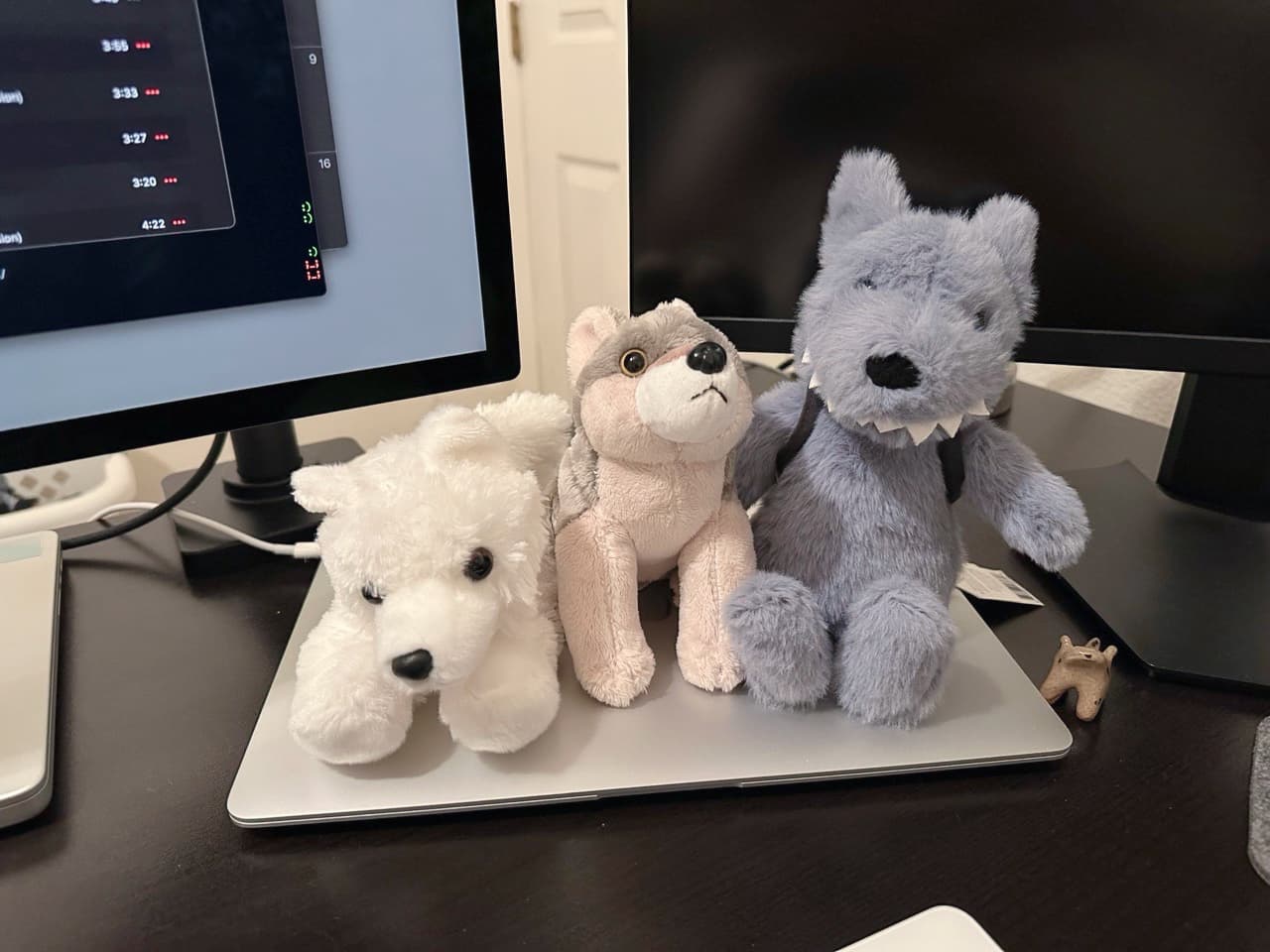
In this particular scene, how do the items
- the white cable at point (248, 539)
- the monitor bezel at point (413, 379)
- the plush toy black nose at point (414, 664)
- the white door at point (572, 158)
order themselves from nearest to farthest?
the plush toy black nose at point (414, 664) → the monitor bezel at point (413, 379) → the white cable at point (248, 539) → the white door at point (572, 158)

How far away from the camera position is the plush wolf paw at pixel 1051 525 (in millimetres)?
403

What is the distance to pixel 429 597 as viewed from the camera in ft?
1.10

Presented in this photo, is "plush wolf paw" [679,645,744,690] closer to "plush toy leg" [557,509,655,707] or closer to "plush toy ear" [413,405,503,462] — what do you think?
"plush toy leg" [557,509,655,707]

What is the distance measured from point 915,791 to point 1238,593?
0.85 feet

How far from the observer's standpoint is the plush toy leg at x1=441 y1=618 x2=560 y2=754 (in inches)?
14.2

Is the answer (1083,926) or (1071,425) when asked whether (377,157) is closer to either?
(1083,926)

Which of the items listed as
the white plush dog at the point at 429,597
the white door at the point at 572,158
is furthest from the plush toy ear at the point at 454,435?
the white door at the point at 572,158

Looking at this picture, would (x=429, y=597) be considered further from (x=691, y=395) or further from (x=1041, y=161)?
(x=1041, y=161)

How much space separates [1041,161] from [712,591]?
0.95ft

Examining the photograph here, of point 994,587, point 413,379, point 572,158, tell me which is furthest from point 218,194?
point 572,158

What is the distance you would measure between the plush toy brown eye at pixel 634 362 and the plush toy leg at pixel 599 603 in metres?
0.07

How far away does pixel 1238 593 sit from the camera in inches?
19.6

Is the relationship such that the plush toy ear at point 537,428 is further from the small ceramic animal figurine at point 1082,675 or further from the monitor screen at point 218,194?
the small ceramic animal figurine at point 1082,675

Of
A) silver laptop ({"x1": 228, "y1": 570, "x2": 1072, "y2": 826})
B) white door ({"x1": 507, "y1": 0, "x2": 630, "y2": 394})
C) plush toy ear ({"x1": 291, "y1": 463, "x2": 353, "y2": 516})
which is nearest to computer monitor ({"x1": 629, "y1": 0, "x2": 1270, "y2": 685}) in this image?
silver laptop ({"x1": 228, "y1": 570, "x2": 1072, "y2": 826})
